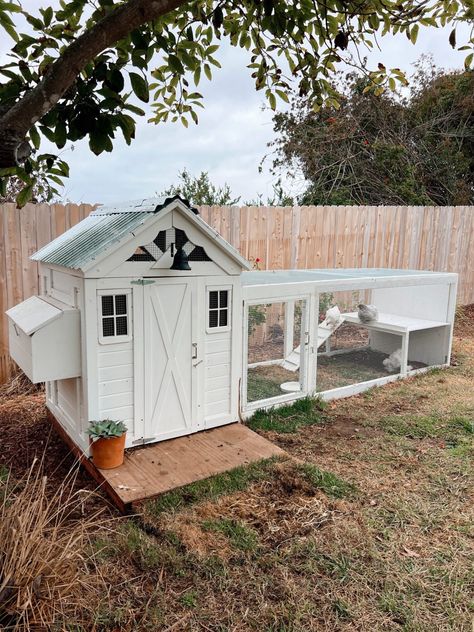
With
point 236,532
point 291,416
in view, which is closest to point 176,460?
point 236,532

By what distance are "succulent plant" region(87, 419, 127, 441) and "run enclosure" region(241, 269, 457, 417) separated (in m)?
1.42

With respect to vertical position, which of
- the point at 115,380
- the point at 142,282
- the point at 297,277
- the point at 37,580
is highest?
the point at 142,282

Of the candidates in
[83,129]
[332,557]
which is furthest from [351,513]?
[83,129]

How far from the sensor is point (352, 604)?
2.48m

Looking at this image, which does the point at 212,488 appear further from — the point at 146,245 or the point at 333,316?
the point at 333,316

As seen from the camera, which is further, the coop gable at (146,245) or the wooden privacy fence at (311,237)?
the wooden privacy fence at (311,237)

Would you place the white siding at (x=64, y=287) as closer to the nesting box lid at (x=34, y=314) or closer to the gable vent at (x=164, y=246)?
the nesting box lid at (x=34, y=314)

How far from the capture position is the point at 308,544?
2.94 m

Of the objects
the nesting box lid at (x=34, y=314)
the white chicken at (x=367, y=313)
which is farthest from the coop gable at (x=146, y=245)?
the white chicken at (x=367, y=313)

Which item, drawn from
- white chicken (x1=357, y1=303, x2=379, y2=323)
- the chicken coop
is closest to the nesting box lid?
the chicken coop

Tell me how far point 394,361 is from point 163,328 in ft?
11.5

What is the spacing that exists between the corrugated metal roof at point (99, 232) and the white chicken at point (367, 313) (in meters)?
2.85

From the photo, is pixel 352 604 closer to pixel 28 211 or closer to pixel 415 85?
pixel 28 211

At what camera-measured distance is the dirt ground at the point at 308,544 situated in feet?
7.91
